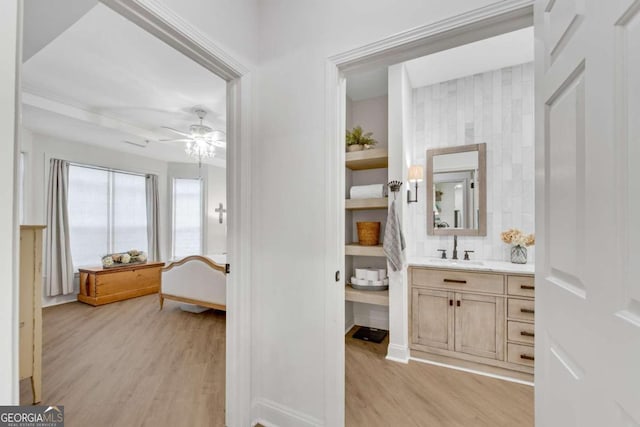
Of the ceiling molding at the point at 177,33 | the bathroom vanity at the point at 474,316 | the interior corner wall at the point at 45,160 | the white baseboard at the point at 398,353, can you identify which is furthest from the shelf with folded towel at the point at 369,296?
the interior corner wall at the point at 45,160

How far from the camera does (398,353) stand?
2500 millimetres

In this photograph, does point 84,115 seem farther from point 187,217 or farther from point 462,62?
point 462,62

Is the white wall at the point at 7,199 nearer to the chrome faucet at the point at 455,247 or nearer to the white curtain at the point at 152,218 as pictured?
the chrome faucet at the point at 455,247

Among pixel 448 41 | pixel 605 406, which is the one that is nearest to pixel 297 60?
pixel 448 41

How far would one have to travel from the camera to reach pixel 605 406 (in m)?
0.56

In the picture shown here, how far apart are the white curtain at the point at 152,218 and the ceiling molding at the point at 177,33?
15.7 ft

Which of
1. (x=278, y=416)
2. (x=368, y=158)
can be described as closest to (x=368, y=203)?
(x=368, y=158)

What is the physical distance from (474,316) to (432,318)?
33cm

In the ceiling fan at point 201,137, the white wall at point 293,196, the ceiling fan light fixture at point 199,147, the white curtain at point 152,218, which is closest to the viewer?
the white wall at point 293,196

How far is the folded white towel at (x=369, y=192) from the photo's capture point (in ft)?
8.89

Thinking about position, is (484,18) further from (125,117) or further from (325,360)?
(125,117)

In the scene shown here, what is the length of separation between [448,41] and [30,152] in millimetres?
5419

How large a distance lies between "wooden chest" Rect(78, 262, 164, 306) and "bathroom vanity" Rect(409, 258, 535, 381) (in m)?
3.75

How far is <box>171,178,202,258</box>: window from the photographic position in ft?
19.6
